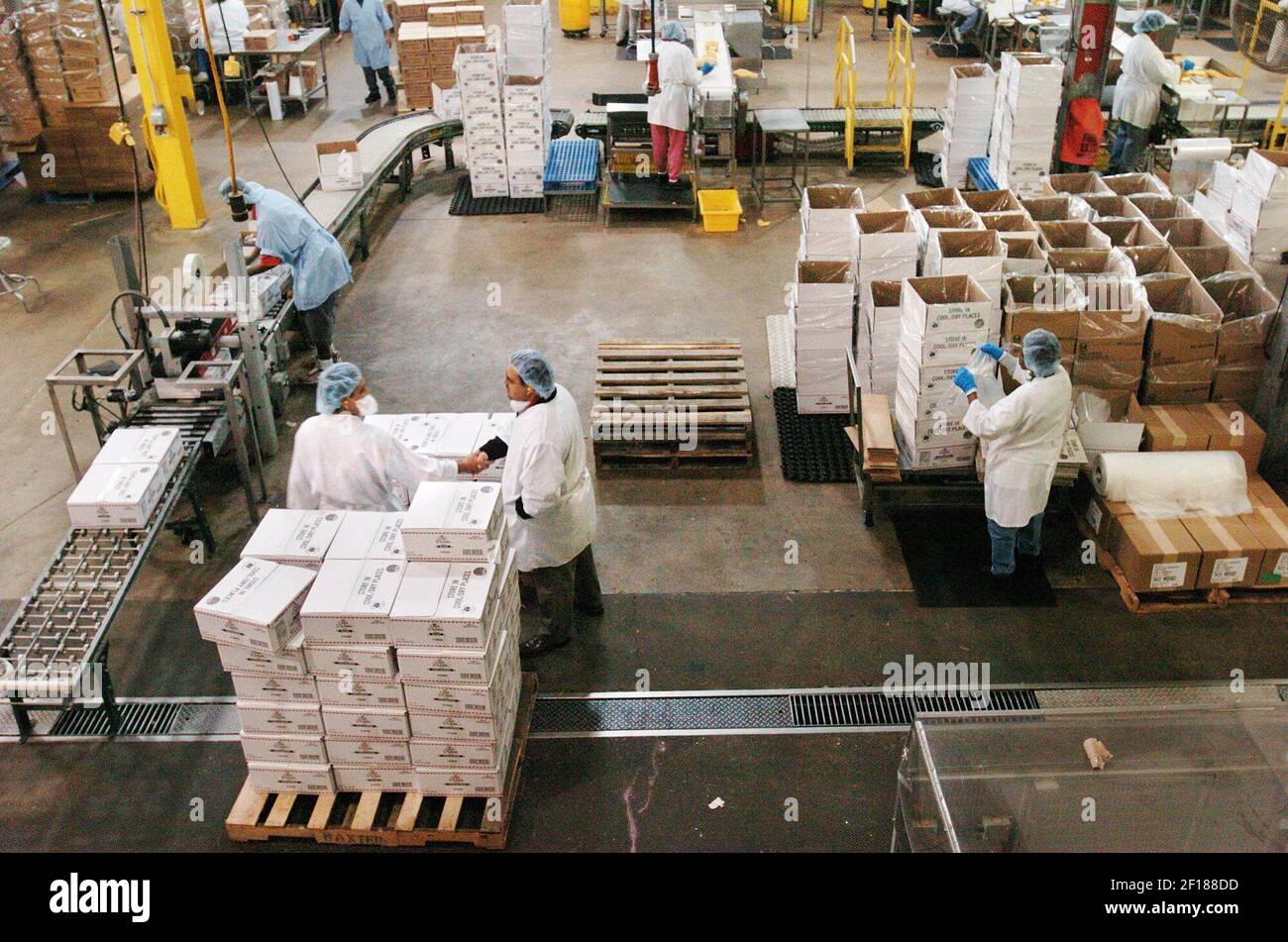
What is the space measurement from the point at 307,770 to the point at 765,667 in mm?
2439

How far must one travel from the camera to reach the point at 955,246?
24.0 ft

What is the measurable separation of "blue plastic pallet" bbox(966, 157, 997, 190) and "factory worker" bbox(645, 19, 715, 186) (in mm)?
3116

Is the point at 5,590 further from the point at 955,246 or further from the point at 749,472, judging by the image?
the point at 955,246

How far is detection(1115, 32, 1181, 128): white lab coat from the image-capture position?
36.7 ft

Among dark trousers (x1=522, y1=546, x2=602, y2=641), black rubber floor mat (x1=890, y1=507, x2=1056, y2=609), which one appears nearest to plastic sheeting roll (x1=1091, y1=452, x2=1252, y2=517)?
black rubber floor mat (x1=890, y1=507, x2=1056, y2=609)

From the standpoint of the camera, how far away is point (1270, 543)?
19.9ft

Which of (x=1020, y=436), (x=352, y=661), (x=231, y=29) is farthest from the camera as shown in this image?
(x=231, y=29)

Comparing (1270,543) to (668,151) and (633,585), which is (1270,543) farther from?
(668,151)

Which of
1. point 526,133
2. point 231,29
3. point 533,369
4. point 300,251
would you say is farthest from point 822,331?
point 231,29

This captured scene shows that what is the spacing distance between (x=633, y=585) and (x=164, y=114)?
295 inches

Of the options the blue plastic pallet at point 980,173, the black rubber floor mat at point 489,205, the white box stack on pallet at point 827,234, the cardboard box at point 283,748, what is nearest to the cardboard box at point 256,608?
the cardboard box at point 283,748

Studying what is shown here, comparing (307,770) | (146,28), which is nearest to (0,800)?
(307,770)

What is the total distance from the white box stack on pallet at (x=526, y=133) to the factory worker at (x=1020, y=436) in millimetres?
7215

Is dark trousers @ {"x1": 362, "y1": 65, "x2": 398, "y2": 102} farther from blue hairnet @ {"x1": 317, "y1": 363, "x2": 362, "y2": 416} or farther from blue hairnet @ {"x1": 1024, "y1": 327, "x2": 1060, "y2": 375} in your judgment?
blue hairnet @ {"x1": 1024, "y1": 327, "x2": 1060, "y2": 375}
